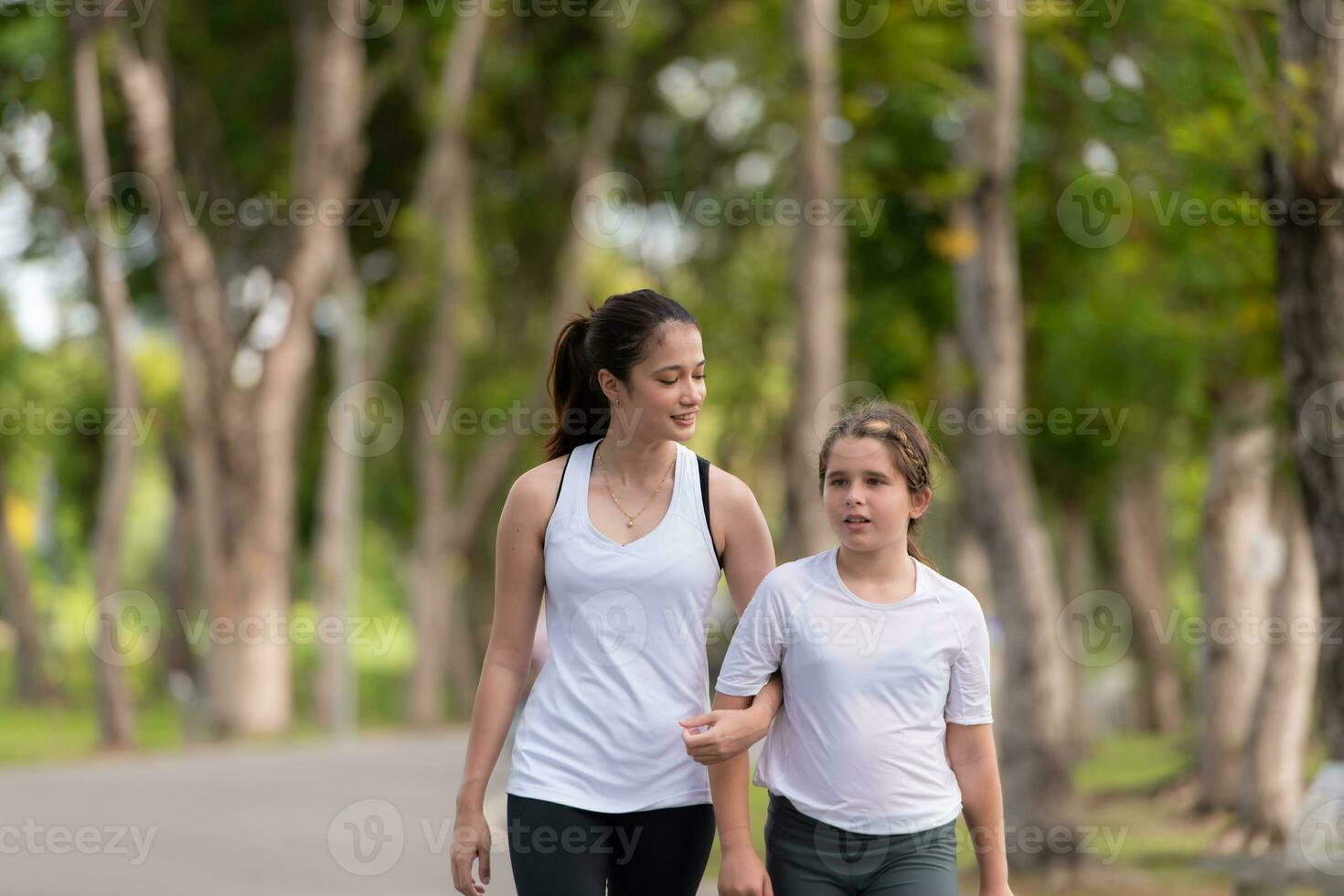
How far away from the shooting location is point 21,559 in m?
39.2

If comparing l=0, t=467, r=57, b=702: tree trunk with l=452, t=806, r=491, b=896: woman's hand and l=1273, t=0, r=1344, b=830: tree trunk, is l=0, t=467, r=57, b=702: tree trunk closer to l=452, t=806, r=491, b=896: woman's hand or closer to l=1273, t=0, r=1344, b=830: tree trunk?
l=1273, t=0, r=1344, b=830: tree trunk

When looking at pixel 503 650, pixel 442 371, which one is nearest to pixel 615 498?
pixel 503 650

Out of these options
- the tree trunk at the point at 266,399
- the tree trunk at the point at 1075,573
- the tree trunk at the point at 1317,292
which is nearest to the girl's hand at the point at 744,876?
the tree trunk at the point at 1317,292

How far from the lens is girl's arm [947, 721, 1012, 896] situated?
12.9ft

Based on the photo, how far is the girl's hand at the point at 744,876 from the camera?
3.80m

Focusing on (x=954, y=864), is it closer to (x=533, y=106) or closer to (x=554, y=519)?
(x=554, y=519)

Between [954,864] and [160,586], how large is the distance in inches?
2056

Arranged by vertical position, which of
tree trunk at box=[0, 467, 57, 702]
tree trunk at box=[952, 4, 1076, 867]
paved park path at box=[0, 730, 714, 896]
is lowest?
tree trunk at box=[0, 467, 57, 702]

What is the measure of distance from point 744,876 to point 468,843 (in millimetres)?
624

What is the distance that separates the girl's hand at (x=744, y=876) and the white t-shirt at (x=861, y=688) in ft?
0.50

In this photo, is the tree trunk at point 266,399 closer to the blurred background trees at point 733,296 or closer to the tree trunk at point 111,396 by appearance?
the blurred background trees at point 733,296

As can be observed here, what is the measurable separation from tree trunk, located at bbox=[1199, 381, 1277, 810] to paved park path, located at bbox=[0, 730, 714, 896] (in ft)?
23.1

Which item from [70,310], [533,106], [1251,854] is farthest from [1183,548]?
[1251,854]

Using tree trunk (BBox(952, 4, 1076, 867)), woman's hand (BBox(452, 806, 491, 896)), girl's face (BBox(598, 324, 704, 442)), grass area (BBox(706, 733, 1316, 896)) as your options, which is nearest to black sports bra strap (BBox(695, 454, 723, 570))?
girl's face (BBox(598, 324, 704, 442))
